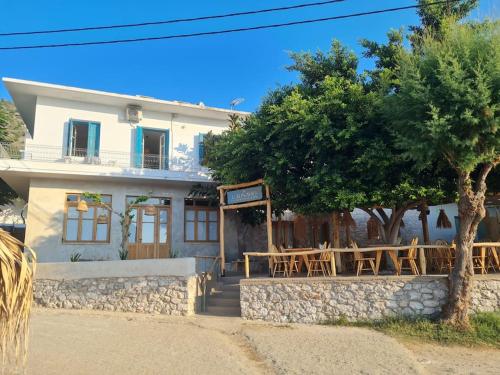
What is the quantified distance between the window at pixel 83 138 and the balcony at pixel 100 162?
4 cm

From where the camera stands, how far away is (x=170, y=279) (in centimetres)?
1070

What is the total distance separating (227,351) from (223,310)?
323cm

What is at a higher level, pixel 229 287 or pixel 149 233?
pixel 149 233

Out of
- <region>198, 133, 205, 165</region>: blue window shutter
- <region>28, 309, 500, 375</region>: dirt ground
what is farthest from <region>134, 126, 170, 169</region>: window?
<region>28, 309, 500, 375</region>: dirt ground

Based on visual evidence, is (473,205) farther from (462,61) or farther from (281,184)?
(281,184)

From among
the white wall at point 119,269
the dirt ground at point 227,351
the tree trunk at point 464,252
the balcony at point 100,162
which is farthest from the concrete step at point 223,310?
the balcony at point 100,162

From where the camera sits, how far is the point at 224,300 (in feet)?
37.0

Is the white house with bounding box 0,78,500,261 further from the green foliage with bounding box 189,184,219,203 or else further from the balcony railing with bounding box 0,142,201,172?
the green foliage with bounding box 189,184,219,203

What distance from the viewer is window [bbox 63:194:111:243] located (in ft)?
48.6

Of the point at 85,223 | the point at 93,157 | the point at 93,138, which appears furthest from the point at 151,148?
the point at 85,223

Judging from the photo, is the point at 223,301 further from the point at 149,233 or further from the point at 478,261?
the point at 478,261

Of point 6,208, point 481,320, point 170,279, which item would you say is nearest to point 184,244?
point 170,279

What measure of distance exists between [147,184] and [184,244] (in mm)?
2681

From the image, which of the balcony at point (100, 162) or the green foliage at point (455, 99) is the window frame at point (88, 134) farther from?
the green foliage at point (455, 99)
